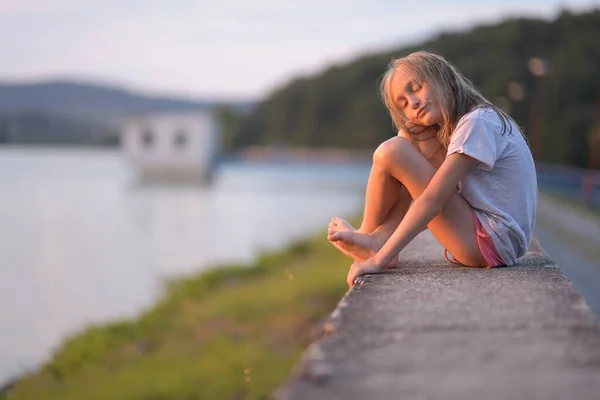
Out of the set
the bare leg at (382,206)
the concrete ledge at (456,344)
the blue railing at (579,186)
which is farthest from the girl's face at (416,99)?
the blue railing at (579,186)

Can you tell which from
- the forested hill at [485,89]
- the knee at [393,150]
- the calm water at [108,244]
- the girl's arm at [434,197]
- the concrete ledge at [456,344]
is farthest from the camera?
the forested hill at [485,89]

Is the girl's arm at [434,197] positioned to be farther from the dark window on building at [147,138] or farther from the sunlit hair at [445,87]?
the dark window on building at [147,138]

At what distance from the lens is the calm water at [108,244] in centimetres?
1201

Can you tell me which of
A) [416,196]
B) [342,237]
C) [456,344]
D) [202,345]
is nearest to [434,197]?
[416,196]

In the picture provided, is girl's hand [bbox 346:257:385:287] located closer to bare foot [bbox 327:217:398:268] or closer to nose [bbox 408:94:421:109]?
bare foot [bbox 327:217:398:268]

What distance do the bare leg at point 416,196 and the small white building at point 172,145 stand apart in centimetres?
5363

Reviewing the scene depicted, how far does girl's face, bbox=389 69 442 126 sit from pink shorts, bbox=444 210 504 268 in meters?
0.45

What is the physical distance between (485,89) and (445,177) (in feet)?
122

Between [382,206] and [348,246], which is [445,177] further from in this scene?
[348,246]

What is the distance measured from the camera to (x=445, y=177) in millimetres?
3260

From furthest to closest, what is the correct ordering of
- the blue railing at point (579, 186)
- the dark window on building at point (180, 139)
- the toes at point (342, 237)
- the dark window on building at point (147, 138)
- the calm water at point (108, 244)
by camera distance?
1. the dark window on building at point (147, 138)
2. the dark window on building at point (180, 139)
3. the blue railing at point (579, 186)
4. the calm water at point (108, 244)
5. the toes at point (342, 237)

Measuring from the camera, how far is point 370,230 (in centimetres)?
371

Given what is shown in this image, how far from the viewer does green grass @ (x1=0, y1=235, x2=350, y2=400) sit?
6977 mm

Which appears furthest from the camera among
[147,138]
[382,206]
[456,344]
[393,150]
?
[147,138]
